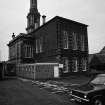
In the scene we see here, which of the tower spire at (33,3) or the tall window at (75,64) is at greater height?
the tower spire at (33,3)

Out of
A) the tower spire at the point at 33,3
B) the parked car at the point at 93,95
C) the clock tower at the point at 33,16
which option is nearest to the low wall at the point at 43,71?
the parked car at the point at 93,95

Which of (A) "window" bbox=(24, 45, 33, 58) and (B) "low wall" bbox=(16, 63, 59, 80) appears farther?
(A) "window" bbox=(24, 45, 33, 58)

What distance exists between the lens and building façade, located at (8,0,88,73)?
92.0ft

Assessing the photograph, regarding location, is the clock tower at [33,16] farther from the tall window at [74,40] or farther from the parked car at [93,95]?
the parked car at [93,95]

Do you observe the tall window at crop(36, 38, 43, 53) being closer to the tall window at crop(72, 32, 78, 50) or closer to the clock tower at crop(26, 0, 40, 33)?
the tall window at crop(72, 32, 78, 50)

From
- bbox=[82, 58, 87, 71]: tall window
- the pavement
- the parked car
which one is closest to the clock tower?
bbox=[82, 58, 87, 71]: tall window

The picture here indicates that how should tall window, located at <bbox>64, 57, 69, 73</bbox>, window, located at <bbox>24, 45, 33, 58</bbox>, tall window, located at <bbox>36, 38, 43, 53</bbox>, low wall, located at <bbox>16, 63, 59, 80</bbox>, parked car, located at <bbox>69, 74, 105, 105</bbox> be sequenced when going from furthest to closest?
window, located at <bbox>24, 45, 33, 58</bbox> → tall window, located at <bbox>36, 38, 43, 53</bbox> → tall window, located at <bbox>64, 57, 69, 73</bbox> → low wall, located at <bbox>16, 63, 59, 80</bbox> → parked car, located at <bbox>69, 74, 105, 105</bbox>

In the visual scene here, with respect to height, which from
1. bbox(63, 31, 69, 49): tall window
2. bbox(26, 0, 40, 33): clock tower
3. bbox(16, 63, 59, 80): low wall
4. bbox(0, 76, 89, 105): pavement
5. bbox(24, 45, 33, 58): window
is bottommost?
bbox(0, 76, 89, 105): pavement

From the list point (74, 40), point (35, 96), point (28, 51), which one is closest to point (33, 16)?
point (28, 51)

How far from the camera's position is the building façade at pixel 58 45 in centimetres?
2805

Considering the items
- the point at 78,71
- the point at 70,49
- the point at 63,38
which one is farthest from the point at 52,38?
the point at 78,71

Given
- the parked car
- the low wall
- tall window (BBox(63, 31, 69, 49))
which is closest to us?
the parked car

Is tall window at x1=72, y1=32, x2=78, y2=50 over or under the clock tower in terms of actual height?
under

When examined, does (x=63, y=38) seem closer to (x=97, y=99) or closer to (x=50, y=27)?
(x=50, y=27)
